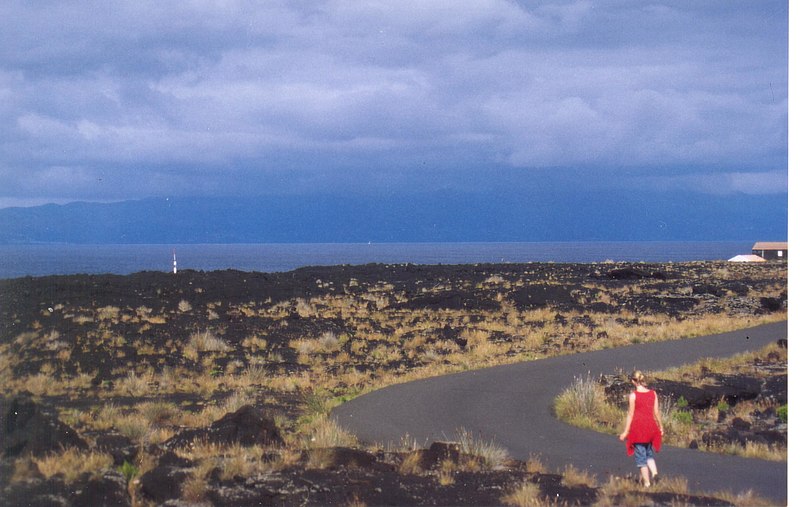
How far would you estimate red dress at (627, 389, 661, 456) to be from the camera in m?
9.71

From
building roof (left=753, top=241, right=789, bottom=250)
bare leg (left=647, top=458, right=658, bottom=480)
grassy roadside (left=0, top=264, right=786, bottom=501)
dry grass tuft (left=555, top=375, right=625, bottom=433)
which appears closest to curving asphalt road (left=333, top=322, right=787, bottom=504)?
dry grass tuft (left=555, top=375, right=625, bottom=433)

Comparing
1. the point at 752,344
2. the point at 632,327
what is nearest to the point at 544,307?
the point at 632,327

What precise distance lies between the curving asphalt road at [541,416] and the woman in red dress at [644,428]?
32.1 inches

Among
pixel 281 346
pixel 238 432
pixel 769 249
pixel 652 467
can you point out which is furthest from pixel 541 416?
pixel 769 249

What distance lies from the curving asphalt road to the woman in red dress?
0.81 meters

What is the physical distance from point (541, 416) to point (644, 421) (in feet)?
19.8

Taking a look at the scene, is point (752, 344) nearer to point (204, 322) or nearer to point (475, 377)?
point (475, 377)

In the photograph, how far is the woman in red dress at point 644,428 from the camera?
9.72 meters

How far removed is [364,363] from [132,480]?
14745 mm

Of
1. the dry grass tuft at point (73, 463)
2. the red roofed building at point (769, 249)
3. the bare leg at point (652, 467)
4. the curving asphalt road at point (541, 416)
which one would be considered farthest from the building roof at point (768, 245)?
the dry grass tuft at point (73, 463)

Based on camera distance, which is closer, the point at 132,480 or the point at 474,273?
the point at 132,480

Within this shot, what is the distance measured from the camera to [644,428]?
9711mm

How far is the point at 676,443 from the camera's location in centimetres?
1345

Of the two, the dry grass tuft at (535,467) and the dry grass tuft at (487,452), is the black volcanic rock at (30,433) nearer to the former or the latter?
the dry grass tuft at (487,452)
